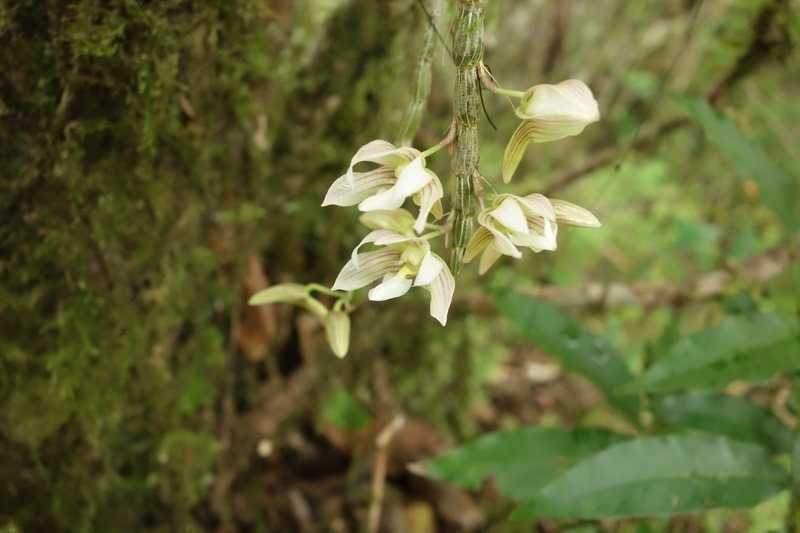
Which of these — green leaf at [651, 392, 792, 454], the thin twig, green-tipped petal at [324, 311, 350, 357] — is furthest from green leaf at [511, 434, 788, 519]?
the thin twig

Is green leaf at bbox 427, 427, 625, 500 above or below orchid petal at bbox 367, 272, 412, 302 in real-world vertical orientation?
below

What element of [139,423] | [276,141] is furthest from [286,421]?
[276,141]

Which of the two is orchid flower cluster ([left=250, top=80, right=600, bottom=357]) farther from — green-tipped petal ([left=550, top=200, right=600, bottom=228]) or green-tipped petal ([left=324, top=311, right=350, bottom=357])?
green-tipped petal ([left=324, top=311, right=350, bottom=357])

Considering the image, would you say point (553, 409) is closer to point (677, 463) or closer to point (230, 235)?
point (677, 463)

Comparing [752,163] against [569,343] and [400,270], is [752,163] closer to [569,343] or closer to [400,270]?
[569,343]

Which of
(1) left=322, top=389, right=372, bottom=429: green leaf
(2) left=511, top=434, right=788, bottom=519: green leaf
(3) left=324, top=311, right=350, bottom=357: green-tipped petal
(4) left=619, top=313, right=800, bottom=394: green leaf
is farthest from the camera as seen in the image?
(1) left=322, top=389, right=372, bottom=429: green leaf

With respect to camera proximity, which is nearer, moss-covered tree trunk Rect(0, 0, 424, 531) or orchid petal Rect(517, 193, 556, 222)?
orchid petal Rect(517, 193, 556, 222)

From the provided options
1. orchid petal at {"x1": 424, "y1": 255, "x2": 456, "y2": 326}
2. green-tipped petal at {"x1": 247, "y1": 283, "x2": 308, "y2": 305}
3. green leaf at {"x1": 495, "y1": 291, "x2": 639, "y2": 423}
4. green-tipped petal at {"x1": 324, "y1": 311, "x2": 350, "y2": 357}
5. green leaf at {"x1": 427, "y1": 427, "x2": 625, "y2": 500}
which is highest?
orchid petal at {"x1": 424, "y1": 255, "x2": 456, "y2": 326}
